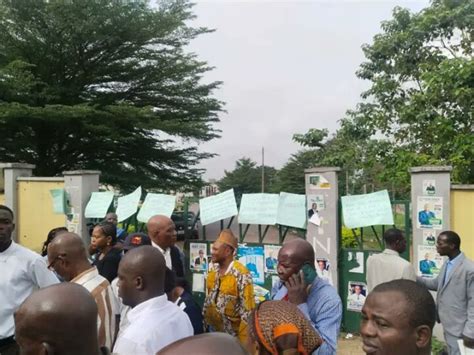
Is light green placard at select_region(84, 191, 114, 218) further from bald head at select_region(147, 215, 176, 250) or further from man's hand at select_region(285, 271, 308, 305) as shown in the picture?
man's hand at select_region(285, 271, 308, 305)

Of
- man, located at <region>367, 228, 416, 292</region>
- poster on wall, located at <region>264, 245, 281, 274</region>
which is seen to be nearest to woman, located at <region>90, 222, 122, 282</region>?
poster on wall, located at <region>264, 245, 281, 274</region>

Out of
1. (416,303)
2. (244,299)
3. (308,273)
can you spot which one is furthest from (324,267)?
(416,303)

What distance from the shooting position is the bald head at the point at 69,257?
294 cm

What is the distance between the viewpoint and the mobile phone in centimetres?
273

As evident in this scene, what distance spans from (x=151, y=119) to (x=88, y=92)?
325cm

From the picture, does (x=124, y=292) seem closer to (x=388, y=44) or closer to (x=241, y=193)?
(x=241, y=193)

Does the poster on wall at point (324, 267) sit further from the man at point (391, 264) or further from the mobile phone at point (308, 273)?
the mobile phone at point (308, 273)

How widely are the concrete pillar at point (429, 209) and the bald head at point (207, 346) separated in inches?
196

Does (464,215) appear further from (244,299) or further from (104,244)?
(104,244)

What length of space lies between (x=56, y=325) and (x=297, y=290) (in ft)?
4.88

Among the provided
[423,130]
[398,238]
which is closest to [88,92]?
[423,130]

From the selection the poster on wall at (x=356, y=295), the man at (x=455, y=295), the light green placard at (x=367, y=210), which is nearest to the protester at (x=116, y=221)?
the light green placard at (x=367, y=210)

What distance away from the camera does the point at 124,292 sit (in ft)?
8.24

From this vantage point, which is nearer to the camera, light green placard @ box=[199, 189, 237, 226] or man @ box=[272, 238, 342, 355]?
man @ box=[272, 238, 342, 355]
